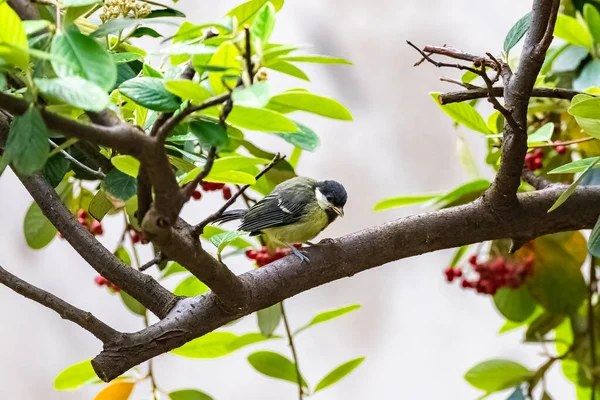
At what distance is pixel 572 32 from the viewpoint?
3.61 feet

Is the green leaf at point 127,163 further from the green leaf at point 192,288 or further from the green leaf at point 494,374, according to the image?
the green leaf at point 494,374

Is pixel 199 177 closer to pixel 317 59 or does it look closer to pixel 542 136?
pixel 317 59

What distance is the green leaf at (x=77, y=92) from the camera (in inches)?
15.7

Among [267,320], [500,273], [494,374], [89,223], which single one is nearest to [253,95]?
[267,320]

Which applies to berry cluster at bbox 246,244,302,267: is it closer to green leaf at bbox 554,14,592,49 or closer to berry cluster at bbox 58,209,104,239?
berry cluster at bbox 58,209,104,239

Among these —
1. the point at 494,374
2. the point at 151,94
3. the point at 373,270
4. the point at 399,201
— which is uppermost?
the point at 151,94

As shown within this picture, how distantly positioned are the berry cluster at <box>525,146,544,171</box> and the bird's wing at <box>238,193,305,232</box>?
1.33ft

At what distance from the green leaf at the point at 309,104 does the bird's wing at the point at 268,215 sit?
1.77 feet

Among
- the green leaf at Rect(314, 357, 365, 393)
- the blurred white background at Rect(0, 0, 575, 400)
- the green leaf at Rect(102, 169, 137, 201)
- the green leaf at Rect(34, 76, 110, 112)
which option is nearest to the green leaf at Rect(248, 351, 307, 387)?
the green leaf at Rect(314, 357, 365, 393)

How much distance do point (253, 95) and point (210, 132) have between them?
83mm

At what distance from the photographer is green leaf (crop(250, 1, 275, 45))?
0.49 metres

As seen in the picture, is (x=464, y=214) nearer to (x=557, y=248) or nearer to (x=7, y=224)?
(x=557, y=248)

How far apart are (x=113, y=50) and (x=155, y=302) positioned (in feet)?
0.86

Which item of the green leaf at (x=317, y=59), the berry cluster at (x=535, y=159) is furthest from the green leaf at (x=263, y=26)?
the berry cluster at (x=535, y=159)
